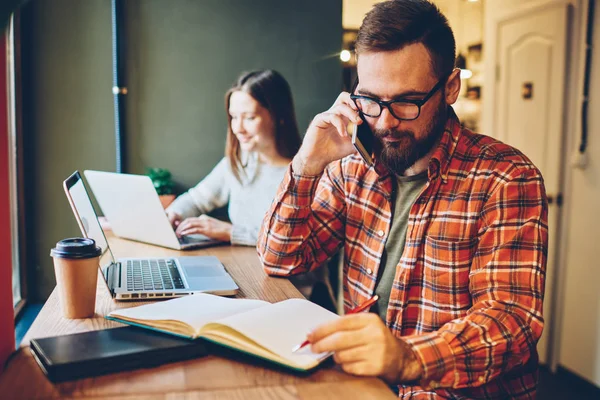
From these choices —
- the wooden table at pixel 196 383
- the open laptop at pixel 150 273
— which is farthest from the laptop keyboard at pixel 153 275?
the wooden table at pixel 196 383

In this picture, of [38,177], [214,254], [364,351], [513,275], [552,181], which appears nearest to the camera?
[364,351]

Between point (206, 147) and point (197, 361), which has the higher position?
point (206, 147)

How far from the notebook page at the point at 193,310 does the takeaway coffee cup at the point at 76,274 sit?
0.08 meters

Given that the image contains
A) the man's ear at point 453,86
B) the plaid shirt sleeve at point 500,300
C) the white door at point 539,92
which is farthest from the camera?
the white door at point 539,92

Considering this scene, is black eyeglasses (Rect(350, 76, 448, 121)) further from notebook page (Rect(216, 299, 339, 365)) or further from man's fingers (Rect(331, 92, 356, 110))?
notebook page (Rect(216, 299, 339, 365))

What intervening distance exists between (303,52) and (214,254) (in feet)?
3.92

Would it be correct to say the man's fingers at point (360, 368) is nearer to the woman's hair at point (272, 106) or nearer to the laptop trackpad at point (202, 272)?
the laptop trackpad at point (202, 272)

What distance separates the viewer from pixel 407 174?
1456mm

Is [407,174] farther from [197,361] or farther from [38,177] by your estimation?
[38,177]

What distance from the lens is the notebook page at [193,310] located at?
3.22 ft

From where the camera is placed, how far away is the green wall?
2355 millimetres

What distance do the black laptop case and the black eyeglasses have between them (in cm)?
69

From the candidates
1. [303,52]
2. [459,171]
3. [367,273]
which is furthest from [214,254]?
[303,52]

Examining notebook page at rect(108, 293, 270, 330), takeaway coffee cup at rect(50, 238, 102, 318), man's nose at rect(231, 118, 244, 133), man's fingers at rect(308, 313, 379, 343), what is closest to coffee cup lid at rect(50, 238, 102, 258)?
takeaway coffee cup at rect(50, 238, 102, 318)
